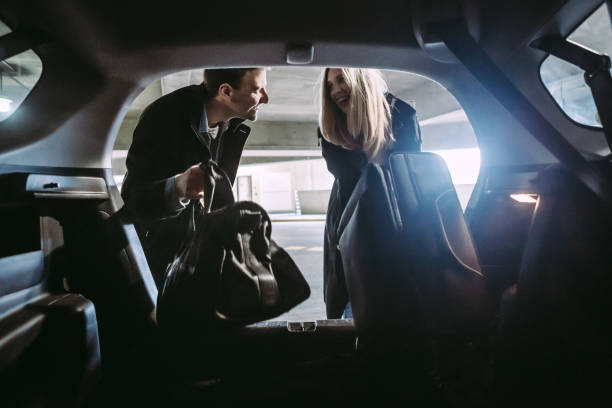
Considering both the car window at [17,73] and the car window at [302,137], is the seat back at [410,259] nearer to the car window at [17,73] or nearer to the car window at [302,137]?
the car window at [302,137]

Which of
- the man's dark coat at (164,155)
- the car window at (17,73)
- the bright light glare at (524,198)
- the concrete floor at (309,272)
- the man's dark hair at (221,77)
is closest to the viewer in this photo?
the bright light glare at (524,198)

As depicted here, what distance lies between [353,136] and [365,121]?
0.32 feet

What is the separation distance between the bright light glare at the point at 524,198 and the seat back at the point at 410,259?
1.07 feet

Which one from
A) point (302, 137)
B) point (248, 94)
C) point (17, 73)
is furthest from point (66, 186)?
point (302, 137)

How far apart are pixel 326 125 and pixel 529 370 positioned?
1.41 meters

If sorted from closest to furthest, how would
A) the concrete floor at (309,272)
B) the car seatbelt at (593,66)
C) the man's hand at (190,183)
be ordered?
the car seatbelt at (593,66)
the man's hand at (190,183)
the concrete floor at (309,272)

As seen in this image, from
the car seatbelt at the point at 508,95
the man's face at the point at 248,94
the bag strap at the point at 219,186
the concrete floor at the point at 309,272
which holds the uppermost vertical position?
the man's face at the point at 248,94

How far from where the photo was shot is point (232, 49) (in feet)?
3.46

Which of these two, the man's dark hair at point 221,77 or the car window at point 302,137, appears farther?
the car window at point 302,137

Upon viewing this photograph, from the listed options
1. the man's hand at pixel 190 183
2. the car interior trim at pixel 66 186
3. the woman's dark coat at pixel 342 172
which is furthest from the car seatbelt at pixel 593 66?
the car interior trim at pixel 66 186

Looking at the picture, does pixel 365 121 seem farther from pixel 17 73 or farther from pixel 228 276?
pixel 17 73

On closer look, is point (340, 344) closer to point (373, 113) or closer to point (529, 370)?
point (529, 370)

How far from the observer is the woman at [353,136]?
1733mm

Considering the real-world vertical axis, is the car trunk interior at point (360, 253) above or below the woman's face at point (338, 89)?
below
